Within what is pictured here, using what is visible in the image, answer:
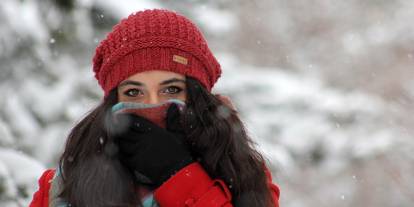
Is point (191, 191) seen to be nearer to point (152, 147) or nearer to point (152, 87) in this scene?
point (152, 147)

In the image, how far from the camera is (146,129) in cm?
205

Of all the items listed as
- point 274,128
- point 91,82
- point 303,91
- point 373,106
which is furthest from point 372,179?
point 91,82

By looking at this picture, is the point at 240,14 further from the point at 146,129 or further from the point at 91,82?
the point at 146,129

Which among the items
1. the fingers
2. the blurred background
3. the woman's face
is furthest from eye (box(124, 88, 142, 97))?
the blurred background

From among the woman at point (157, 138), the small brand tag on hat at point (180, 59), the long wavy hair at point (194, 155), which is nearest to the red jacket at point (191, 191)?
the woman at point (157, 138)

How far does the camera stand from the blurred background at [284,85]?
2.88m

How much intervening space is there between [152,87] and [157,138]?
0.67 feet

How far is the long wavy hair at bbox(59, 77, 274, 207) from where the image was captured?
209cm

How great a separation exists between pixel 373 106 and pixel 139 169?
4689 millimetres

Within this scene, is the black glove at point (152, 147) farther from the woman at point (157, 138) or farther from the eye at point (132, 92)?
the eye at point (132, 92)

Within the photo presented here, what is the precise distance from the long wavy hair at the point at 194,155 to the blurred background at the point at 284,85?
0.28 m

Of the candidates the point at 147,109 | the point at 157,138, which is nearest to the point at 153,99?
the point at 147,109

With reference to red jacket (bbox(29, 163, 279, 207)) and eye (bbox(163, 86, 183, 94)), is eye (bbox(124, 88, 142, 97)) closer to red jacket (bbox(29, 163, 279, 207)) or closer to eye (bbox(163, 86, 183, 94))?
eye (bbox(163, 86, 183, 94))

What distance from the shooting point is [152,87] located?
214cm
